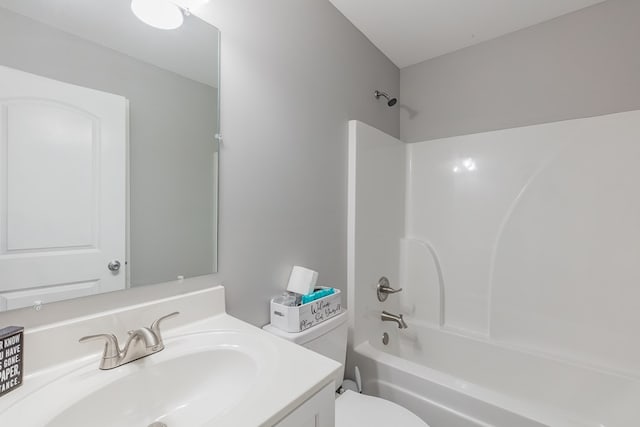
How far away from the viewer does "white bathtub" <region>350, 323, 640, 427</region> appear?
1167 millimetres

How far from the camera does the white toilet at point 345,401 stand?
113 cm

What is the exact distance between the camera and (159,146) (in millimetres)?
932

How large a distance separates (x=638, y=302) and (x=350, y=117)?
1.77 m

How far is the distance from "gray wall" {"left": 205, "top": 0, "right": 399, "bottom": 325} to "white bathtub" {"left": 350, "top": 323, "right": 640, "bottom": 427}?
0.58 meters

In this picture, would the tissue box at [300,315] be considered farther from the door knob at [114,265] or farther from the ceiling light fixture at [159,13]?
the ceiling light fixture at [159,13]

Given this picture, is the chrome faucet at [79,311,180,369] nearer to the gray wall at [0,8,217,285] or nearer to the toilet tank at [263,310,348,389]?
the gray wall at [0,8,217,285]

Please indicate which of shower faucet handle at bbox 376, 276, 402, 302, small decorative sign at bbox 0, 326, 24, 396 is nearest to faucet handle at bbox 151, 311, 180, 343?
small decorative sign at bbox 0, 326, 24, 396

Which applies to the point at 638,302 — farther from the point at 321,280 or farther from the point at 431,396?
A: the point at 321,280

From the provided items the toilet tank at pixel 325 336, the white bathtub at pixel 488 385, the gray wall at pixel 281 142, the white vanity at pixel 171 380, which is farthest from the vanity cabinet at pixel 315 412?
the white bathtub at pixel 488 385

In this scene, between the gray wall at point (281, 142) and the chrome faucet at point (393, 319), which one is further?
the chrome faucet at point (393, 319)

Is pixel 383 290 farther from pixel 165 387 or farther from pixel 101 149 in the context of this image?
pixel 101 149

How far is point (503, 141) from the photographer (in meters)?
1.87

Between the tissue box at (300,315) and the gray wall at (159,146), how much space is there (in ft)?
1.13

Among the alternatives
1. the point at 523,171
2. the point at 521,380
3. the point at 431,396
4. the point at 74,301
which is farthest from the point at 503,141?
the point at 74,301
